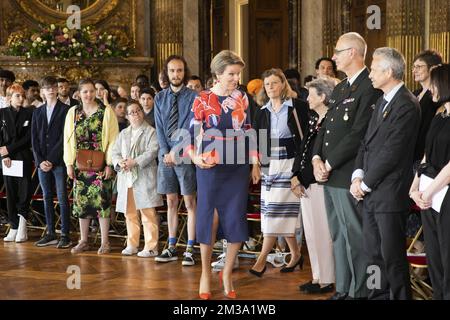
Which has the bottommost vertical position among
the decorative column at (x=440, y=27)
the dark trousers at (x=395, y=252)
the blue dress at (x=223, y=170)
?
the dark trousers at (x=395, y=252)

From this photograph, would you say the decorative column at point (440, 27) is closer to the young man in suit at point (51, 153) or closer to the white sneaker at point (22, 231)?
the young man in suit at point (51, 153)

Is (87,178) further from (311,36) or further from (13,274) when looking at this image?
(311,36)

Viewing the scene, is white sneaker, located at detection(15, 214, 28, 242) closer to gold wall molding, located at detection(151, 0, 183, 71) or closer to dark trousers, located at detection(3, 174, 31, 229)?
→ dark trousers, located at detection(3, 174, 31, 229)

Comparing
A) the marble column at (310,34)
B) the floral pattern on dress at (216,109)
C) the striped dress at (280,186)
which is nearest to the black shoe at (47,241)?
the striped dress at (280,186)

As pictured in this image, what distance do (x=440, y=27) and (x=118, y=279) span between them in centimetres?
671

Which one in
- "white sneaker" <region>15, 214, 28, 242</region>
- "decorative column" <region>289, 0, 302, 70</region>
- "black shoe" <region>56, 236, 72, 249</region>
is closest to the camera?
"black shoe" <region>56, 236, 72, 249</region>

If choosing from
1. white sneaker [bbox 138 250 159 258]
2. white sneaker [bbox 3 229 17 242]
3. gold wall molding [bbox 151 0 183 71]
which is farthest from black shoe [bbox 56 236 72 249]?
gold wall molding [bbox 151 0 183 71]

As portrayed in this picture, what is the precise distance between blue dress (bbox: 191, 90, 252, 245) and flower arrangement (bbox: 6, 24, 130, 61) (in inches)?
313

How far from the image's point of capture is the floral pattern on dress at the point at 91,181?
7508 mm

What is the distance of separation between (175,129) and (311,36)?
6929 millimetres

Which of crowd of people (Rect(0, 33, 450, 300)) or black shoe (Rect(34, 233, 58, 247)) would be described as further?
black shoe (Rect(34, 233, 58, 247))

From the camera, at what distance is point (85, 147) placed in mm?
7516

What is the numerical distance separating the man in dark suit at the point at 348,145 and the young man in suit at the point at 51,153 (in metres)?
3.30

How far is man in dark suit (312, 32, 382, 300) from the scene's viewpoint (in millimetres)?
5160
